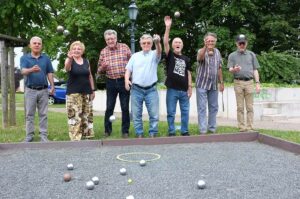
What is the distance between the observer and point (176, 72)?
272 inches

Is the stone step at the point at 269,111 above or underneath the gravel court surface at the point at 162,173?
above

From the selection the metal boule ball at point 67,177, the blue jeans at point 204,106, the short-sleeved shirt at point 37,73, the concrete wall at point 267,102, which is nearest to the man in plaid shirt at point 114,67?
the short-sleeved shirt at point 37,73

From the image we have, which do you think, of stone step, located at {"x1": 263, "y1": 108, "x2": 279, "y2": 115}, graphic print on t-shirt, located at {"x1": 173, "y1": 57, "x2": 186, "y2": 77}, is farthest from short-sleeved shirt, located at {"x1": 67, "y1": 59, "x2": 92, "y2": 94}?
stone step, located at {"x1": 263, "y1": 108, "x2": 279, "y2": 115}

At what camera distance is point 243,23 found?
21.6m

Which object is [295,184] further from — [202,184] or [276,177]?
[202,184]

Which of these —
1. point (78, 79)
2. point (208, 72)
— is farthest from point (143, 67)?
point (208, 72)

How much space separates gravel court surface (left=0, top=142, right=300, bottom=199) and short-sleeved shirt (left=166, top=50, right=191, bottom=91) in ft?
3.63

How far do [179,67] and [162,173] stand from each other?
270 centimetres

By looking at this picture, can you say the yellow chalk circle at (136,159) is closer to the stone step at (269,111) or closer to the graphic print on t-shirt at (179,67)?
the graphic print on t-shirt at (179,67)

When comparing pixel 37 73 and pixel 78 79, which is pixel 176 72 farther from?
pixel 37 73

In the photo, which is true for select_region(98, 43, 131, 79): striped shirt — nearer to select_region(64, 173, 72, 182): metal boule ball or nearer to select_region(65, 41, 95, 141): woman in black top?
select_region(65, 41, 95, 141): woman in black top

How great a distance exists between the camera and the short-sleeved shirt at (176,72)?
→ 22.6ft

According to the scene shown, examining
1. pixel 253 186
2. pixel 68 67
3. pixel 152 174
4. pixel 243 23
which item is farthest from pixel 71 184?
pixel 243 23

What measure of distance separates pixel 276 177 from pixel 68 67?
363 centimetres
